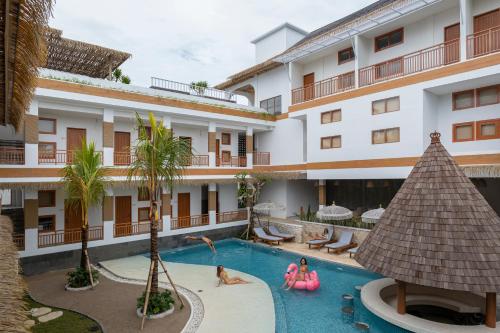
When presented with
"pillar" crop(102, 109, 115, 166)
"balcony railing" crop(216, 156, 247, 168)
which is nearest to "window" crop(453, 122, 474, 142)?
"balcony railing" crop(216, 156, 247, 168)

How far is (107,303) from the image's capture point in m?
12.0

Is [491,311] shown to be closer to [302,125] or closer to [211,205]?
[211,205]

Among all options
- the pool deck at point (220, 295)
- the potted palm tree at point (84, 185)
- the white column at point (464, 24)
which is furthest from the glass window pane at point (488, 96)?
the potted palm tree at point (84, 185)

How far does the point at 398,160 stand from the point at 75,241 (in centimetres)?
1888

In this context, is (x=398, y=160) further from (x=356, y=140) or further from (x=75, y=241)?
Result: (x=75, y=241)

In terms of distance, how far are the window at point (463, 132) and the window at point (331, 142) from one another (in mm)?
6465

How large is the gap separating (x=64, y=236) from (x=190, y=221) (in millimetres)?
8294

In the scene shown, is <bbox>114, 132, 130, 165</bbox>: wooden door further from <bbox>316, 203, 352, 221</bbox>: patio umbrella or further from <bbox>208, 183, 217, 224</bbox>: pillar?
<bbox>316, 203, 352, 221</bbox>: patio umbrella

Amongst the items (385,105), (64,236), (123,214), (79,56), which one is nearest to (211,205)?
(123,214)

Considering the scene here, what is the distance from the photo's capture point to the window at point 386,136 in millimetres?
18203

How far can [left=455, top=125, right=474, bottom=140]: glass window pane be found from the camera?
16.7 metres

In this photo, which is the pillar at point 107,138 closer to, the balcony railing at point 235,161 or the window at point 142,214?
the window at point 142,214

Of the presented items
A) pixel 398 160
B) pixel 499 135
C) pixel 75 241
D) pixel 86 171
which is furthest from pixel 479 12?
pixel 75 241

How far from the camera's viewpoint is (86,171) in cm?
1320
